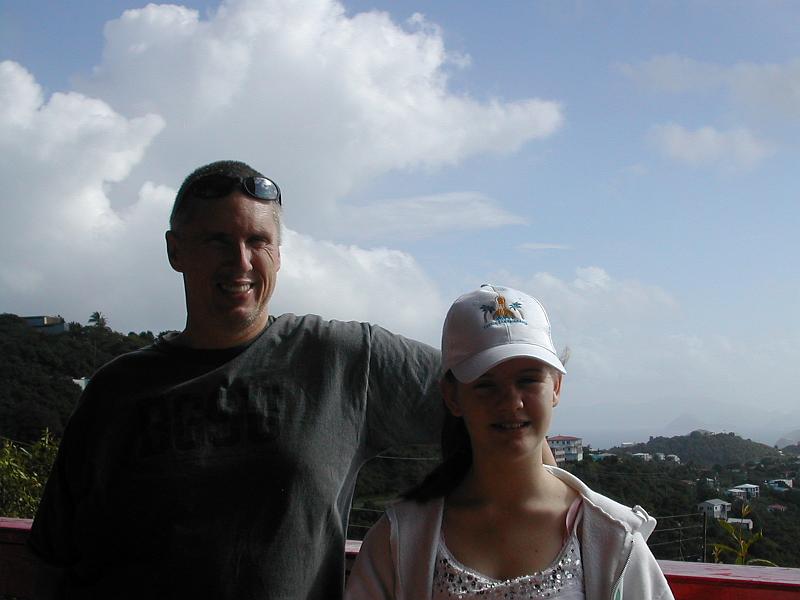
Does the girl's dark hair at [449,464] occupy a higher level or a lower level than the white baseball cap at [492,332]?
lower

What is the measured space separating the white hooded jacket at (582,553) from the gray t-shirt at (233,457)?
146 millimetres

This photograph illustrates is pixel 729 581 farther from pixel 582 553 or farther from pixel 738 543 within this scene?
pixel 738 543

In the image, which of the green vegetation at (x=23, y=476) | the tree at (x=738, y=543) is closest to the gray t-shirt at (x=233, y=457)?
the tree at (x=738, y=543)

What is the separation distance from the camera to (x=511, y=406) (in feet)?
5.17

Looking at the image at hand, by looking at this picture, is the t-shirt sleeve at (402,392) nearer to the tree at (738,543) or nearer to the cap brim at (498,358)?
the cap brim at (498,358)

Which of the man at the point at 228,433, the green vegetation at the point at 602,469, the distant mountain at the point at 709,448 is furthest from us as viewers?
the distant mountain at the point at 709,448

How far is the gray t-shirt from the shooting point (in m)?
1.68

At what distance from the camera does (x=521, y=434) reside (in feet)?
5.17

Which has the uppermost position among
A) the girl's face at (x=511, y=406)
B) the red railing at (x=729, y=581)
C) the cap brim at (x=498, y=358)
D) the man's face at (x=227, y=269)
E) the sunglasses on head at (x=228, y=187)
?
the sunglasses on head at (x=228, y=187)

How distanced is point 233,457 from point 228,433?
55 mm

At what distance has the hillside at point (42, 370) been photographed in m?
6.74

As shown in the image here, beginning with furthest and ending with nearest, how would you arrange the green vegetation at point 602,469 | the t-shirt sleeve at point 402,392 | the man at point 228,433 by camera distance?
the green vegetation at point 602,469 → the t-shirt sleeve at point 402,392 → the man at point 228,433

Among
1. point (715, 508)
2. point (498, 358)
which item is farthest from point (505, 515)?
point (715, 508)

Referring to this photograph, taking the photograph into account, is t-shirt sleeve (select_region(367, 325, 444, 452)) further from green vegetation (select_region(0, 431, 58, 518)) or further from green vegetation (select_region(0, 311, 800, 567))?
green vegetation (select_region(0, 431, 58, 518))
